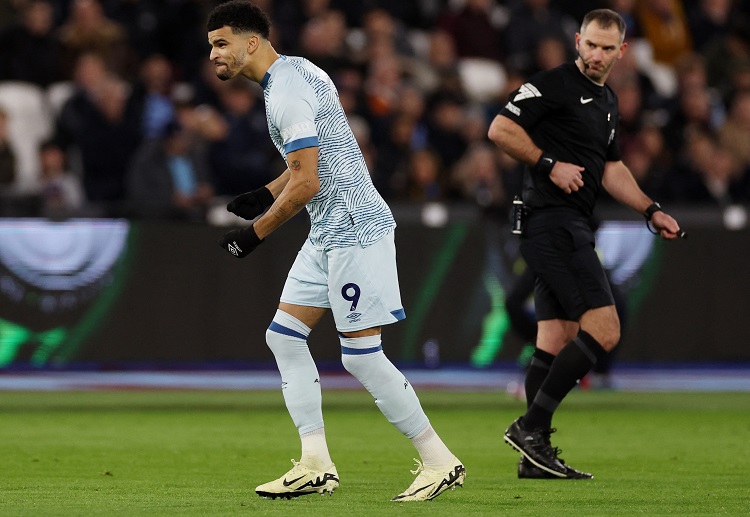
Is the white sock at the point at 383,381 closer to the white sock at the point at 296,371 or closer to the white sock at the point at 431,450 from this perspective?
the white sock at the point at 431,450

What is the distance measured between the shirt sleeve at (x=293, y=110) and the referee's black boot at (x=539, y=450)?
89.1 inches

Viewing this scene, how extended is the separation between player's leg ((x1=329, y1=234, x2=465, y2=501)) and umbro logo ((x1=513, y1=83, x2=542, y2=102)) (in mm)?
1640

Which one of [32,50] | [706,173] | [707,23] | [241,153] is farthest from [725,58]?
[32,50]

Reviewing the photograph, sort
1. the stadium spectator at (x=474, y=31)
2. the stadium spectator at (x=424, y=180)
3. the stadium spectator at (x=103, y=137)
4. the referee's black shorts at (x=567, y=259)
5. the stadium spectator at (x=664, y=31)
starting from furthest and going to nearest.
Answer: the stadium spectator at (x=664, y=31)
the stadium spectator at (x=474, y=31)
the stadium spectator at (x=424, y=180)
the stadium spectator at (x=103, y=137)
the referee's black shorts at (x=567, y=259)

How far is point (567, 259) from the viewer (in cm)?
847

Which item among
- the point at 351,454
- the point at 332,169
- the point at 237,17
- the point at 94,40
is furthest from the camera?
the point at 94,40

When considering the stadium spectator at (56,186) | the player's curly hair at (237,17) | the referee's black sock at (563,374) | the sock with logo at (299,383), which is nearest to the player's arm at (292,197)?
the sock with logo at (299,383)

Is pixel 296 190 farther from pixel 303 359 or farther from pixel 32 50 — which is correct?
pixel 32 50

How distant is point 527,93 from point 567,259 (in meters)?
0.98

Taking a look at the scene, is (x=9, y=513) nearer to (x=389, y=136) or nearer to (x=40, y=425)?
(x=40, y=425)

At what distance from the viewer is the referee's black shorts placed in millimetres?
8398

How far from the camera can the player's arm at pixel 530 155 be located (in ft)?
27.3

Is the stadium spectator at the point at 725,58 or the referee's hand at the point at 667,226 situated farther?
the stadium spectator at the point at 725,58

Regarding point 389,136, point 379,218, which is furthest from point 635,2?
point 379,218
